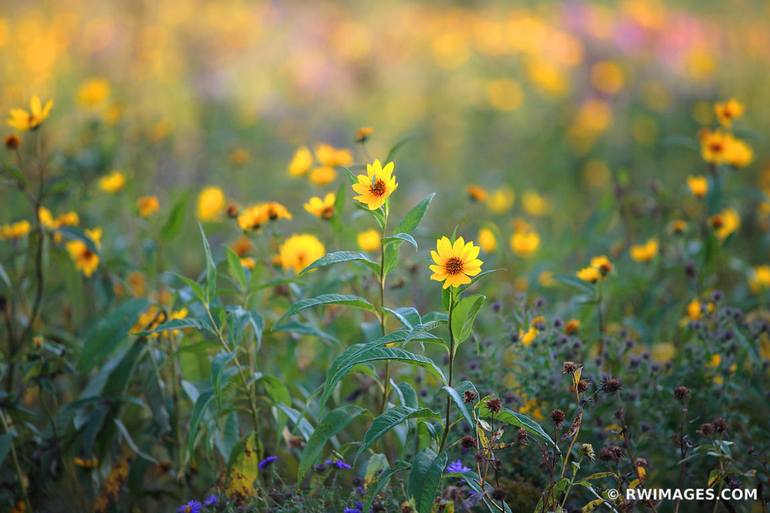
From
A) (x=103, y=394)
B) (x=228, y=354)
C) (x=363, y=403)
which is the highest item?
(x=228, y=354)

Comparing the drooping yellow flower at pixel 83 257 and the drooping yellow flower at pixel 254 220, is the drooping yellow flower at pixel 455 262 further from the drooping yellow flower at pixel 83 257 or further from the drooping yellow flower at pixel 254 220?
the drooping yellow flower at pixel 83 257

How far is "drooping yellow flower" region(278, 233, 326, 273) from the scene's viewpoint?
210 centimetres

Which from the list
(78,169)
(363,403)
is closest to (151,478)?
(363,403)

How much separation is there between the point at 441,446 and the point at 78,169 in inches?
78.1

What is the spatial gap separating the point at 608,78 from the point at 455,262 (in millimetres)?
4627

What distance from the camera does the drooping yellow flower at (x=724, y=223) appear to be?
99.1 inches

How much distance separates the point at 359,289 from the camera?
91.4 inches

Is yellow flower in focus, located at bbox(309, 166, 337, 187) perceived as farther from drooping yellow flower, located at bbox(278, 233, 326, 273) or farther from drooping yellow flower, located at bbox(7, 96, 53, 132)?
drooping yellow flower, located at bbox(7, 96, 53, 132)

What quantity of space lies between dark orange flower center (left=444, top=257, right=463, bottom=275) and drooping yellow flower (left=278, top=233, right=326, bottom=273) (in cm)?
69

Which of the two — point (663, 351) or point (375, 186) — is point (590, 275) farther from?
point (375, 186)

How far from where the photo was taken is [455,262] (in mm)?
1468

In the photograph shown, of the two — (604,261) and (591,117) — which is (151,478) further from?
(591,117)

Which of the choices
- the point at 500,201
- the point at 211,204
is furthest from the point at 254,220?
the point at 500,201

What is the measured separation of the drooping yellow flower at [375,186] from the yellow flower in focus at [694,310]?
96cm
